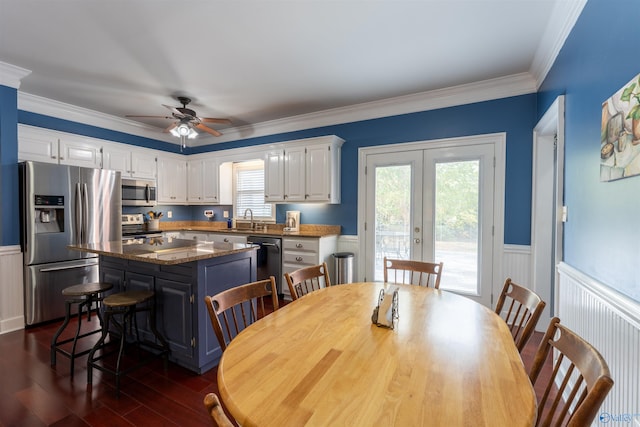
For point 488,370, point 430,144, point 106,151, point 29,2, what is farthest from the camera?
point 106,151

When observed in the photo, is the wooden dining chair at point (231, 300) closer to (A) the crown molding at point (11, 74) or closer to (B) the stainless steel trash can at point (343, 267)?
(B) the stainless steel trash can at point (343, 267)

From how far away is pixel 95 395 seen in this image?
6.58ft

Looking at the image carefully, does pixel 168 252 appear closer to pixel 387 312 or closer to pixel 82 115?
→ pixel 387 312

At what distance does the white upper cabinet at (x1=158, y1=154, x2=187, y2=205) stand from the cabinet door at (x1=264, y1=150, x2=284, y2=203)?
200 centimetres

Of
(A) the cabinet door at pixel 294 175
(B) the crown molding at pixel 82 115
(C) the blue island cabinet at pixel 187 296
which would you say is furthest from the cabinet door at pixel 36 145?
(A) the cabinet door at pixel 294 175

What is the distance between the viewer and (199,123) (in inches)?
142

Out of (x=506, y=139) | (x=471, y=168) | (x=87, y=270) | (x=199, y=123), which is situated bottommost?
(x=87, y=270)

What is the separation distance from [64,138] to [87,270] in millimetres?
1825

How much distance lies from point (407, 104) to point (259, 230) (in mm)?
3037

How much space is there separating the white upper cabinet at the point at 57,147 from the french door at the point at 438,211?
13.1 feet

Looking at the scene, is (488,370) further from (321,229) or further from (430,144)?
(321,229)

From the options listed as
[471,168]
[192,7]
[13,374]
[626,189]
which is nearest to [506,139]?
[471,168]

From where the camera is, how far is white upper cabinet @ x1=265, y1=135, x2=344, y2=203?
405cm

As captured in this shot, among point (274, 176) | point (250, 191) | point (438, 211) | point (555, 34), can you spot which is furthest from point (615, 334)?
point (250, 191)
